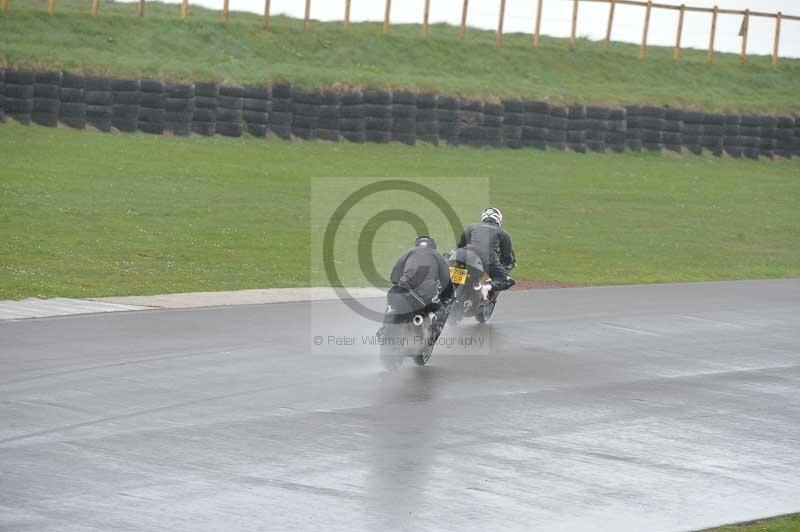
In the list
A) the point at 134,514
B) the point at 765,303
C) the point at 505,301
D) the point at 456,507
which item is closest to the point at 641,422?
the point at 456,507

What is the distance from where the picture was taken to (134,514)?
8.47 metres

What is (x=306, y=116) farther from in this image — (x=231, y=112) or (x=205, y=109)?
(x=205, y=109)

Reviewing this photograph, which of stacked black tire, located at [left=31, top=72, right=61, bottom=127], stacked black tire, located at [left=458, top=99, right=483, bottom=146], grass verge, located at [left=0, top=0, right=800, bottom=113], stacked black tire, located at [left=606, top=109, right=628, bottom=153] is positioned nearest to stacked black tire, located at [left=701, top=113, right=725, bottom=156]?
grass verge, located at [left=0, top=0, right=800, bottom=113]

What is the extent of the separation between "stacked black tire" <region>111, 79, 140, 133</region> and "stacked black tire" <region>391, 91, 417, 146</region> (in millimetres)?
7698

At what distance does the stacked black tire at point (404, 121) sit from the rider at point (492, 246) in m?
19.5

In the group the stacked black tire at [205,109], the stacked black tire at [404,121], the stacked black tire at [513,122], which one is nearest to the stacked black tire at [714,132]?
the stacked black tire at [513,122]

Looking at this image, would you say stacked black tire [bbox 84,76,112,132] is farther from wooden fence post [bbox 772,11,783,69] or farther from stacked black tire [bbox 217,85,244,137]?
wooden fence post [bbox 772,11,783,69]

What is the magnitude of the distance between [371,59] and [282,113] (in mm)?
11223

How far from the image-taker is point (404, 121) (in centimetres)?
3809

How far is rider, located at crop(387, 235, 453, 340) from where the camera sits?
14.5 metres

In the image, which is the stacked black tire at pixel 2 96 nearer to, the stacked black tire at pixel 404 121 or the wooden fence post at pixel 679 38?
the stacked black tire at pixel 404 121

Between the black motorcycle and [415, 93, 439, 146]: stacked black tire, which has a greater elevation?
[415, 93, 439, 146]: stacked black tire

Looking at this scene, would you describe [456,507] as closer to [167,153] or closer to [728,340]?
[728,340]

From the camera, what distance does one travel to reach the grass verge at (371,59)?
3925cm
